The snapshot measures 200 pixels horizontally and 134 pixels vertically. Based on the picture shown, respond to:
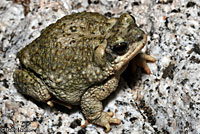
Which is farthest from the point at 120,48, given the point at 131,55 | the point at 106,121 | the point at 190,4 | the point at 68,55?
the point at 190,4

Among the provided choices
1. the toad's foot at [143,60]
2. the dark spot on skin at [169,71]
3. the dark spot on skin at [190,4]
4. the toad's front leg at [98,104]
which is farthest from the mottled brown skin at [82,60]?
the dark spot on skin at [190,4]

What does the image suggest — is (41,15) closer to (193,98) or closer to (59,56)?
(59,56)

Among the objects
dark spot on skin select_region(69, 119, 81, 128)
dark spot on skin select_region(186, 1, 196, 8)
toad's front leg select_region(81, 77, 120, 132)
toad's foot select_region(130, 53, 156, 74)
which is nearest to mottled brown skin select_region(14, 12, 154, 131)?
toad's front leg select_region(81, 77, 120, 132)

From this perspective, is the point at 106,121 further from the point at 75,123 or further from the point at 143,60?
the point at 143,60

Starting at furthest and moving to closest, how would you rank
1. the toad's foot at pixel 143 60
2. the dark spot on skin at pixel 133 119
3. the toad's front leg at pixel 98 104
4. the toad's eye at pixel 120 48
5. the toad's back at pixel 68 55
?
1. the toad's foot at pixel 143 60
2. the dark spot on skin at pixel 133 119
3. the toad's front leg at pixel 98 104
4. the toad's back at pixel 68 55
5. the toad's eye at pixel 120 48

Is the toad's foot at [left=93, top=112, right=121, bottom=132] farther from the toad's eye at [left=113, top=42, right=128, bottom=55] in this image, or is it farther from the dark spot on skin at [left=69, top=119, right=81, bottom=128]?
the toad's eye at [left=113, top=42, right=128, bottom=55]

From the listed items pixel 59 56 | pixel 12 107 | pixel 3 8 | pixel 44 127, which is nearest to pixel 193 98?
pixel 59 56

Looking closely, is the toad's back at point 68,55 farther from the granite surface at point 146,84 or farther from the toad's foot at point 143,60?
the toad's foot at point 143,60
